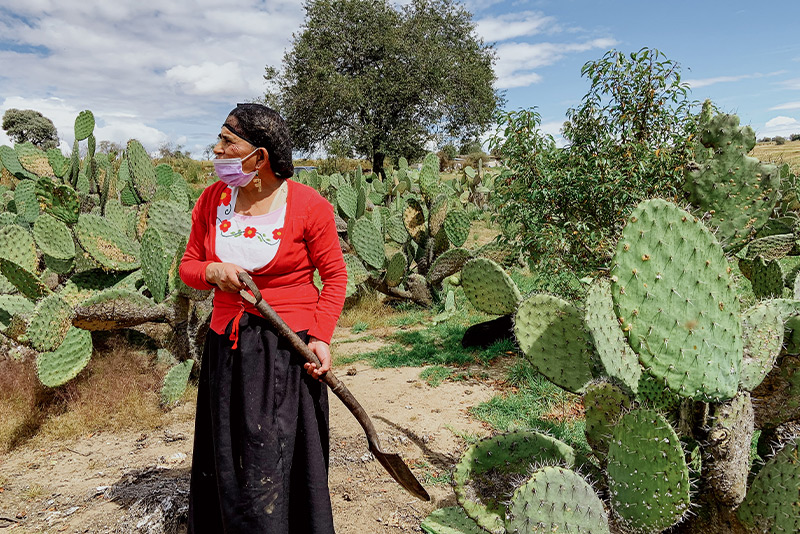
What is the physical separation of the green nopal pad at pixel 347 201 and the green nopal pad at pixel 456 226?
62.1 inches

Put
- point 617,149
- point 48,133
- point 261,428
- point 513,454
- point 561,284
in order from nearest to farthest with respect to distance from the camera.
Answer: point 261,428, point 513,454, point 617,149, point 561,284, point 48,133

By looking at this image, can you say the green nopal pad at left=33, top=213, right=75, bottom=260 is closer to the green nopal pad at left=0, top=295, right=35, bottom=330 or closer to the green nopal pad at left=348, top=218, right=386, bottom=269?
the green nopal pad at left=0, top=295, right=35, bottom=330

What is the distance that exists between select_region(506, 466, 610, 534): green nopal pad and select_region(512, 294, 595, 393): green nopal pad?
901 millimetres

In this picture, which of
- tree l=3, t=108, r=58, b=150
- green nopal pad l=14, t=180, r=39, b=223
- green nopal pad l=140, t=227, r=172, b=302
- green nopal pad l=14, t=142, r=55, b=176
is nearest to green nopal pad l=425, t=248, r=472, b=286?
green nopal pad l=140, t=227, r=172, b=302

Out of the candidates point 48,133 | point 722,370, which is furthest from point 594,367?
point 48,133

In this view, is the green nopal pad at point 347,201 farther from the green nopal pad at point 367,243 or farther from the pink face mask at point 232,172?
the pink face mask at point 232,172

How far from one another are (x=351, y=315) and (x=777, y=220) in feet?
13.8

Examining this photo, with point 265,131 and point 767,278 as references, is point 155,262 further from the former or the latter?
point 767,278

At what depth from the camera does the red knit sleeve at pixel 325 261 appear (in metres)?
1.59

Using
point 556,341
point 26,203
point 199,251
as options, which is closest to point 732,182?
point 556,341

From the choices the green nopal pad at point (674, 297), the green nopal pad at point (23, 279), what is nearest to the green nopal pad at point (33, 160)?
the green nopal pad at point (23, 279)

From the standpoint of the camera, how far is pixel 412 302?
6.03m

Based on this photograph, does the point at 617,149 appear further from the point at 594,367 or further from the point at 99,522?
the point at 99,522

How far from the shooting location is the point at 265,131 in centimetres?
155
